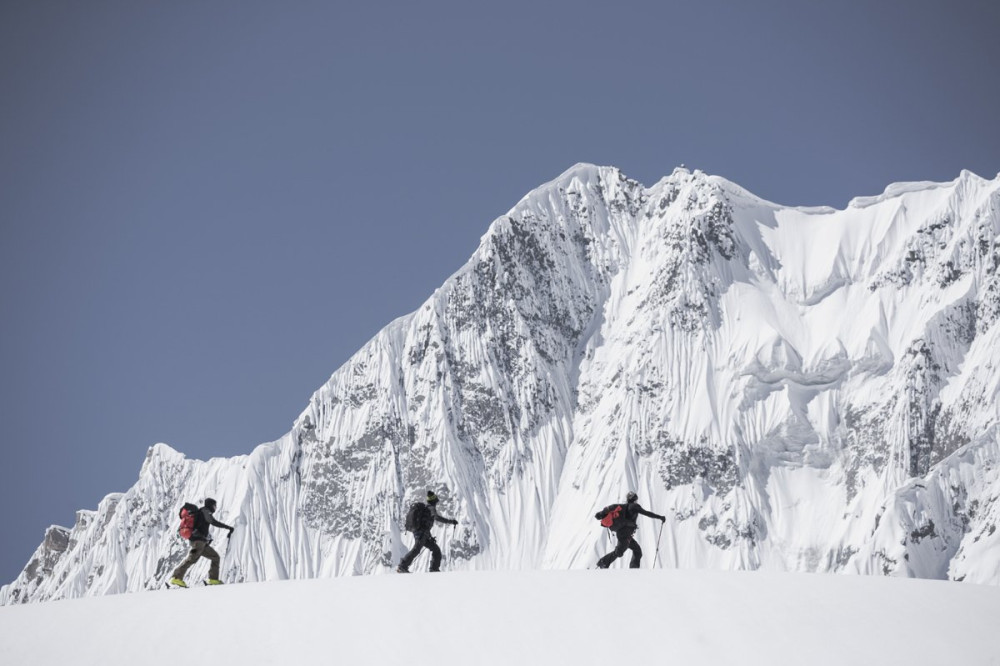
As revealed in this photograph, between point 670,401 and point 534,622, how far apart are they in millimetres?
138956

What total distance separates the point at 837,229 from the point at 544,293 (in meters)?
42.0

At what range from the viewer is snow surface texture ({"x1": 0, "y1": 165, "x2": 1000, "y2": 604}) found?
13838 centimetres

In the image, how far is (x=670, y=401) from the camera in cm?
15500

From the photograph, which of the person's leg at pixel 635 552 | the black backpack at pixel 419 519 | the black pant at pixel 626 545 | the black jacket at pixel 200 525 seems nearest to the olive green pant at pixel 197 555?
the black jacket at pixel 200 525

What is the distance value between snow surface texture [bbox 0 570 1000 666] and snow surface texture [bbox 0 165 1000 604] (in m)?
112

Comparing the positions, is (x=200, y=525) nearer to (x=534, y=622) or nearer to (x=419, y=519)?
(x=419, y=519)

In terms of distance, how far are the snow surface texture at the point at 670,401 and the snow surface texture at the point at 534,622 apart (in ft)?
368

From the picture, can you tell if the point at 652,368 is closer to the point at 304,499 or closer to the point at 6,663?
the point at 304,499

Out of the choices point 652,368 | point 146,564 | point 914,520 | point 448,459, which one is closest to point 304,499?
point 448,459

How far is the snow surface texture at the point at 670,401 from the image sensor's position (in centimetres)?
13838

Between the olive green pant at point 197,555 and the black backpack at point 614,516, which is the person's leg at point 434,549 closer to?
the black backpack at point 614,516

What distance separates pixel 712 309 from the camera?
159625 mm

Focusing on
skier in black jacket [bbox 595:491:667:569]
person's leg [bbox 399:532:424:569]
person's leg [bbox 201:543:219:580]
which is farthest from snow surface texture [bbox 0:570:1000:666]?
person's leg [bbox 399:532:424:569]

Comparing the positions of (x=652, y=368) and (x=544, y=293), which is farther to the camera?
(x=544, y=293)
